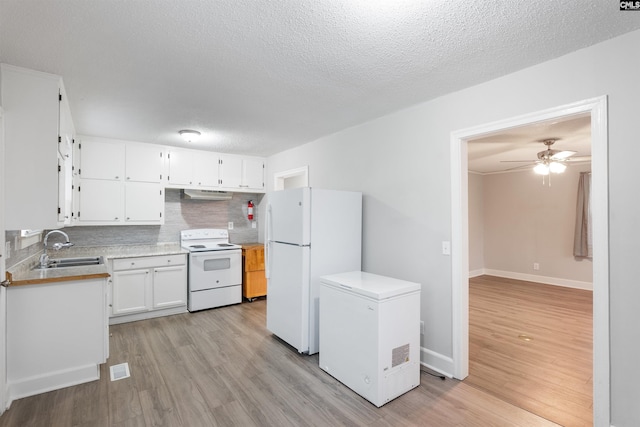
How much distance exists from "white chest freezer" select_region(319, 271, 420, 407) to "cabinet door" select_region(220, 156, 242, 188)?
310 cm

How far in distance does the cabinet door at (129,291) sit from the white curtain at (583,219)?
7.42 metres

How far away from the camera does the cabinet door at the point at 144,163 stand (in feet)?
13.9

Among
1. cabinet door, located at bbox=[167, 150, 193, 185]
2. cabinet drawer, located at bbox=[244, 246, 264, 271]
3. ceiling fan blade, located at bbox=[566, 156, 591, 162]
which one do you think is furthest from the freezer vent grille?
ceiling fan blade, located at bbox=[566, 156, 591, 162]

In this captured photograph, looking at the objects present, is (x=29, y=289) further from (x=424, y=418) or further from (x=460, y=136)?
(x=460, y=136)

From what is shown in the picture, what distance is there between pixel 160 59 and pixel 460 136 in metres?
2.36

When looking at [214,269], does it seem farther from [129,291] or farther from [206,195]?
[206,195]

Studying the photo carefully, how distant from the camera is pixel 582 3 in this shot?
153cm

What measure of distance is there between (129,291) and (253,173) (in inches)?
101

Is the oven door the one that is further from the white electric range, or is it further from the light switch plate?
the light switch plate

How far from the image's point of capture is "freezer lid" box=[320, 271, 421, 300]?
225cm

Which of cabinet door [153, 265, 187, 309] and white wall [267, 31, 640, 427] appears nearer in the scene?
white wall [267, 31, 640, 427]

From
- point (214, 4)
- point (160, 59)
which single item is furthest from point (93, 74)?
point (214, 4)

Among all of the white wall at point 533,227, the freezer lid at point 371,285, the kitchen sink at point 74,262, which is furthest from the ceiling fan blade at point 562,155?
the kitchen sink at point 74,262

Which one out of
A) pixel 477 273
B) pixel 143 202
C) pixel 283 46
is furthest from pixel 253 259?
pixel 477 273
